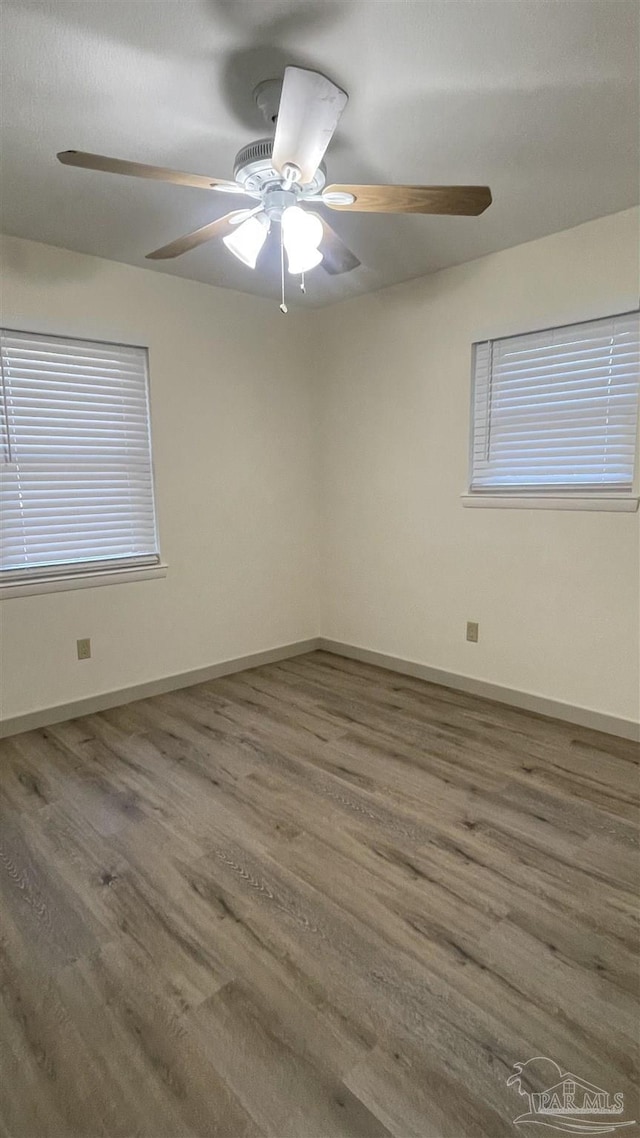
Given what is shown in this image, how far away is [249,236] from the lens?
1.94 metres

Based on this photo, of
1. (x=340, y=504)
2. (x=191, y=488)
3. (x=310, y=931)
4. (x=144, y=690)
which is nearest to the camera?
(x=310, y=931)

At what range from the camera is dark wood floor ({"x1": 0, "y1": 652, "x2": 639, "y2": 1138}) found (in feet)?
3.87

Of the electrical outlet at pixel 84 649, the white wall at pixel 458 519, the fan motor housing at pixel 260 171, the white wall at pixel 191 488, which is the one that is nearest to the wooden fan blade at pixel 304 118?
the fan motor housing at pixel 260 171

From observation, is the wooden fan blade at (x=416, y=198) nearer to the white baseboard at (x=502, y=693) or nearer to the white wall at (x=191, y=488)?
the white wall at (x=191, y=488)

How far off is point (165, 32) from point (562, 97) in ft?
3.91

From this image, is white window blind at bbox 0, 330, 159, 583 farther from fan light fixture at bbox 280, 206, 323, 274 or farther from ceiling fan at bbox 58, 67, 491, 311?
fan light fixture at bbox 280, 206, 323, 274

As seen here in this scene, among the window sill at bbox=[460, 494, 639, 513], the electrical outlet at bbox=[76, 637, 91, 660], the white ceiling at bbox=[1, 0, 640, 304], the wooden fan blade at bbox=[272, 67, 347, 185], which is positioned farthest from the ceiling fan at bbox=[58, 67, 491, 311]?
the electrical outlet at bbox=[76, 637, 91, 660]

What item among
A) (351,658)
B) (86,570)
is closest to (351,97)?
(86,570)

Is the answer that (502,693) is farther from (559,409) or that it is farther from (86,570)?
(86,570)

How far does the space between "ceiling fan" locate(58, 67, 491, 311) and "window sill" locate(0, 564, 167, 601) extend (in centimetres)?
176

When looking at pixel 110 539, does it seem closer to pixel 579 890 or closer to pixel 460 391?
pixel 460 391

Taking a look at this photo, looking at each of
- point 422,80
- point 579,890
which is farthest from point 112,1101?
point 422,80

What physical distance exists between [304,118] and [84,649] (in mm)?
2658

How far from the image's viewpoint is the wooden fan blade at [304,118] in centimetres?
136
